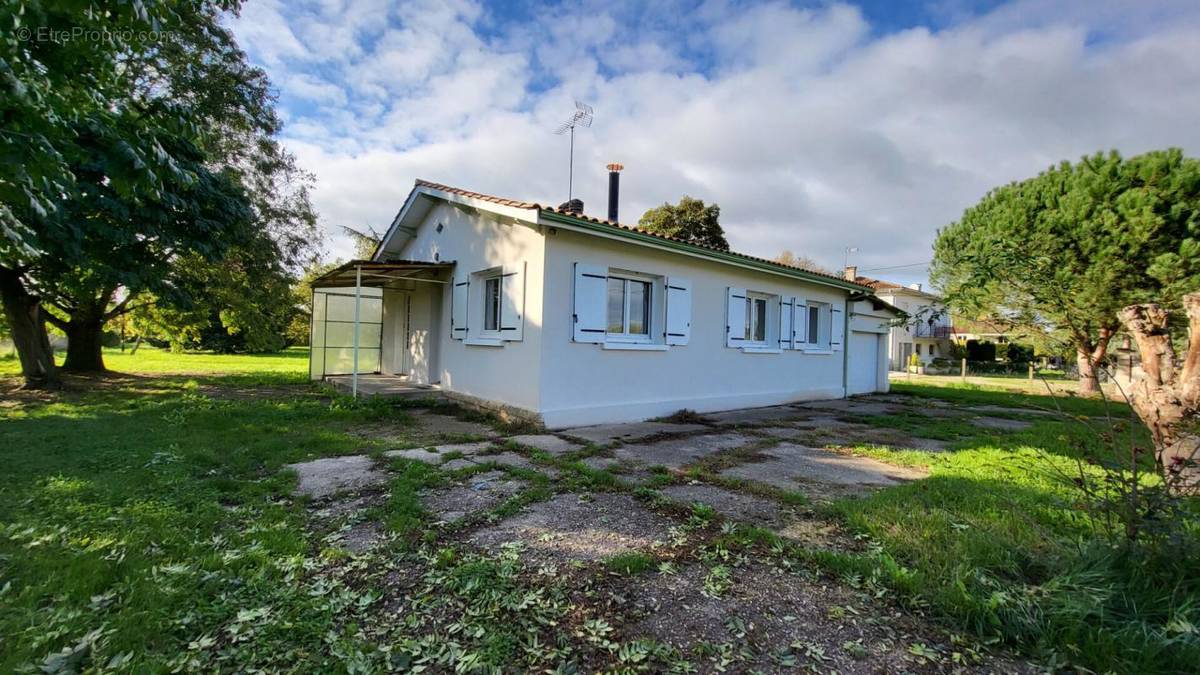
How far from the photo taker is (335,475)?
15.2 ft

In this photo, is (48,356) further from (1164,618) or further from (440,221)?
(1164,618)

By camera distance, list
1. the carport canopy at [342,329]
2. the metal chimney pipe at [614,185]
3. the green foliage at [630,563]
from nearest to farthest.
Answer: the green foliage at [630,563], the metal chimney pipe at [614,185], the carport canopy at [342,329]

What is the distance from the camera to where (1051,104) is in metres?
8.22

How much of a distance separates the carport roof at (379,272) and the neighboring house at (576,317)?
47 mm

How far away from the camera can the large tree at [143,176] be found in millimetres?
2963

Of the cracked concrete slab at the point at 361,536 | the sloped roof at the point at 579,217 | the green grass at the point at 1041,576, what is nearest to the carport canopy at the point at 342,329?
the sloped roof at the point at 579,217

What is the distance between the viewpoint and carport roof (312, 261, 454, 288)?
8.66m

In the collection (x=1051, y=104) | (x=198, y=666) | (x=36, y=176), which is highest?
(x=1051, y=104)

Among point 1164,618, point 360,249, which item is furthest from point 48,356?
point 360,249

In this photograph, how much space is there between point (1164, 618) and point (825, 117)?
12161mm

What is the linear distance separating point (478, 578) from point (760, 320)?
930 cm

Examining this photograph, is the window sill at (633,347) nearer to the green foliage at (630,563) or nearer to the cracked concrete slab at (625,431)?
the cracked concrete slab at (625,431)

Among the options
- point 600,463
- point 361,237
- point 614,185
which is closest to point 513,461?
point 600,463

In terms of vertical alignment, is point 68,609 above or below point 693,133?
below
